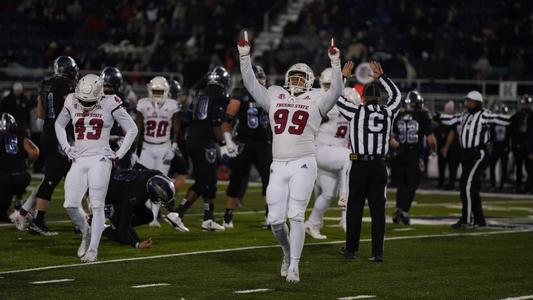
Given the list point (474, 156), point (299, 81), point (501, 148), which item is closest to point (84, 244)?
point (299, 81)

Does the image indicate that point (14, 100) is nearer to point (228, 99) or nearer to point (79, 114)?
point (228, 99)

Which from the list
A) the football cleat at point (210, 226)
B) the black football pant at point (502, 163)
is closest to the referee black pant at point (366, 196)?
the football cleat at point (210, 226)

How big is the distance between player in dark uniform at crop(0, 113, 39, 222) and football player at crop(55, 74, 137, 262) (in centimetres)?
305

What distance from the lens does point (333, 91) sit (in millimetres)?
10016

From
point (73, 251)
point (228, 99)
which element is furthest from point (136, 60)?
point (73, 251)

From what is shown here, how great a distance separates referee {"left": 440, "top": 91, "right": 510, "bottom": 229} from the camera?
48.6 ft

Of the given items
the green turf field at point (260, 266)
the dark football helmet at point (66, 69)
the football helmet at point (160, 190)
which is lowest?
the green turf field at point (260, 266)

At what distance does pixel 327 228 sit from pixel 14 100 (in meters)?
9.68

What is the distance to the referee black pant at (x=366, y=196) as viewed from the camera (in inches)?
449

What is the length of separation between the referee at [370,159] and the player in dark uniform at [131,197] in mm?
1831

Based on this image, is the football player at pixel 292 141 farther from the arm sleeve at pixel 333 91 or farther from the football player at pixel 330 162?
the football player at pixel 330 162

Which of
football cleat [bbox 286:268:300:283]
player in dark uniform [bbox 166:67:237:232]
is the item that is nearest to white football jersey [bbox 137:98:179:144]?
player in dark uniform [bbox 166:67:237:232]

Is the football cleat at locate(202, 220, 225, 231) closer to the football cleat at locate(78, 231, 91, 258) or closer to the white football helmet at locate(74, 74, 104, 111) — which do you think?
the football cleat at locate(78, 231, 91, 258)

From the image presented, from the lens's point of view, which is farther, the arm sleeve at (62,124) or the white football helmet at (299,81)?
the arm sleeve at (62,124)
